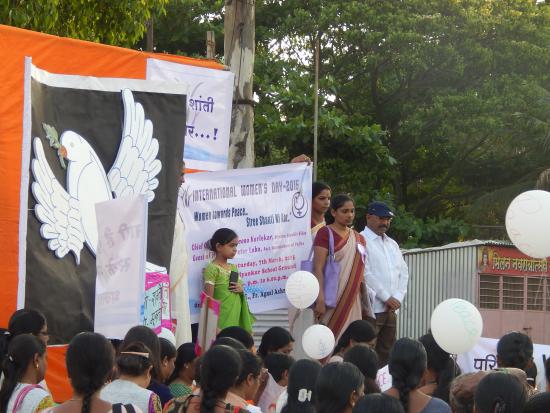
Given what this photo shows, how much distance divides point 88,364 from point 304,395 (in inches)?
39.8

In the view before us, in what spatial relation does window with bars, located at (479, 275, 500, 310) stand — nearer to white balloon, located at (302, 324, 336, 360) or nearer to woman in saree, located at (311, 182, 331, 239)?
woman in saree, located at (311, 182, 331, 239)

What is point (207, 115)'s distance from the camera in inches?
362

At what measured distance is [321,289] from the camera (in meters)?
8.48

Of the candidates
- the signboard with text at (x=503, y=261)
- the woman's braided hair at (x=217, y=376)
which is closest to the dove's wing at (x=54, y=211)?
the woman's braided hair at (x=217, y=376)

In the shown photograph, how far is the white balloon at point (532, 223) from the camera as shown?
6.81 meters

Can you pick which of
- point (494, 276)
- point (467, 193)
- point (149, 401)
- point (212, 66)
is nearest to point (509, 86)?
point (467, 193)

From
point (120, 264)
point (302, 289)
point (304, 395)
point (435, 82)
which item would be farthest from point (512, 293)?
point (304, 395)

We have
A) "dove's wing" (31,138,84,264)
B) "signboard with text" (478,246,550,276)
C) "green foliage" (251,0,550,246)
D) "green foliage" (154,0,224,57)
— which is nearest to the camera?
"dove's wing" (31,138,84,264)

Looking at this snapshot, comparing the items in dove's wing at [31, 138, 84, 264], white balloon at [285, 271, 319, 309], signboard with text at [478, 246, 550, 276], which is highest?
dove's wing at [31, 138, 84, 264]

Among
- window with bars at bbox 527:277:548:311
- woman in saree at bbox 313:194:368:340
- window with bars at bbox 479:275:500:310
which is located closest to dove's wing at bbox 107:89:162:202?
woman in saree at bbox 313:194:368:340

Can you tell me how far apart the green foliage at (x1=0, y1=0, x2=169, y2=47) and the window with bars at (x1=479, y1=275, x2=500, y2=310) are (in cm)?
864

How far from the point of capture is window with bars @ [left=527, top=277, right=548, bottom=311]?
1816 cm

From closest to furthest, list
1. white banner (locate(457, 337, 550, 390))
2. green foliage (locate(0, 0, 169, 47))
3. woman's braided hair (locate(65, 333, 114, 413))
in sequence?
woman's braided hair (locate(65, 333, 114, 413)) → white banner (locate(457, 337, 550, 390)) → green foliage (locate(0, 0, 169, 47))

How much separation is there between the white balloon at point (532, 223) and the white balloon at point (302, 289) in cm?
169
